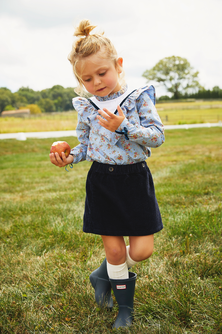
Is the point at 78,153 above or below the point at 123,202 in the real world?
above

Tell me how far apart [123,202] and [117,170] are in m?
0.19

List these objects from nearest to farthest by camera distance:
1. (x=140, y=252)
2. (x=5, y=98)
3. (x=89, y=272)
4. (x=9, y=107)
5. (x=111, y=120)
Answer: (x=111, y=120)
(x=140, y=252)
(x=89, y=272)
(x=9, y=107)
(x=5, y=98)

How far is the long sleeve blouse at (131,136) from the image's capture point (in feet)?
5.57

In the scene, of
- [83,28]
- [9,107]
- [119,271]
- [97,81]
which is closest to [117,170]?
[97,81]

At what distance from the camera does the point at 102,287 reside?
2.00 meters

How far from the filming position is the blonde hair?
68.7 inches

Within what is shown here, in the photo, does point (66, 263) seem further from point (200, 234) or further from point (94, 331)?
point (200, 234)

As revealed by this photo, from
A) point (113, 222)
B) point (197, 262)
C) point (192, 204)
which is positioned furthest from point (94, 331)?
point (192, 204)

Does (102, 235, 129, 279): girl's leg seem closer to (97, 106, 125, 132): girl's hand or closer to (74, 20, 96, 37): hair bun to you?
(97, 106, 125, 132): girl's hand

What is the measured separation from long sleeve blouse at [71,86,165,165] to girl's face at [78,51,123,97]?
10cm

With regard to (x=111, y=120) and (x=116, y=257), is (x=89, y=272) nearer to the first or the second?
(x=116, y=257)

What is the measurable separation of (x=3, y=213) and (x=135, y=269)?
236 cm

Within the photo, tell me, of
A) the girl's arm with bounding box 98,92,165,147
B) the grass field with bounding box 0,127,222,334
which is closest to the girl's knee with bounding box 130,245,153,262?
the grass field with bounding box 0,127,222,334

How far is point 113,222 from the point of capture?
1.83m
